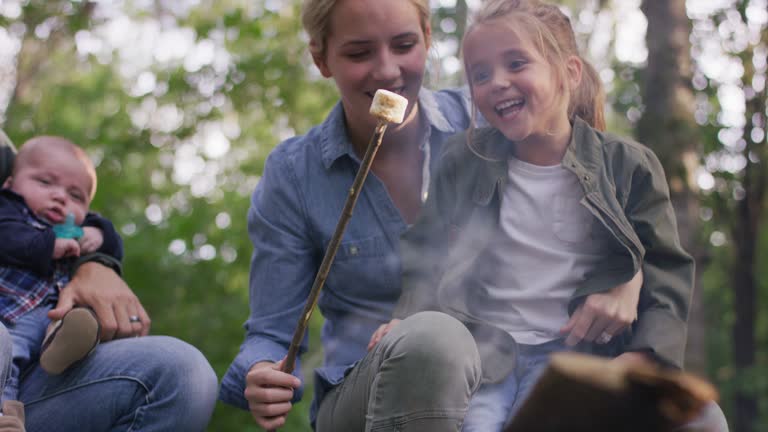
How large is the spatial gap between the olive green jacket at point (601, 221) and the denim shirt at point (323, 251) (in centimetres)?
23

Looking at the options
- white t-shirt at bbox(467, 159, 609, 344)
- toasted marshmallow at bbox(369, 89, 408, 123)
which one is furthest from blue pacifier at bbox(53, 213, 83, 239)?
toasted marshmallow at bbox(369, 89, 408, 123)

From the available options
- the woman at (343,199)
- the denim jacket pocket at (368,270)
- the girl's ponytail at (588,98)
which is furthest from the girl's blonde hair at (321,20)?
the denim jacket pocket at (368,270)

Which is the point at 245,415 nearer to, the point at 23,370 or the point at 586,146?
the point at 23,370


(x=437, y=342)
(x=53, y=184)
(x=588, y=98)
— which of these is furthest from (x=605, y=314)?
(x=53, y=184)

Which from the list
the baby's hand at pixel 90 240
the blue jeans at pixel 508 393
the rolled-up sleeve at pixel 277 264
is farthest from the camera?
the baby's hand at pixel 90 240

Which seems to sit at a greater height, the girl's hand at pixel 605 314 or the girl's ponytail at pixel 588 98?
the girl's ponytail at pixel 588 98

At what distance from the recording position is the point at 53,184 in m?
2.44

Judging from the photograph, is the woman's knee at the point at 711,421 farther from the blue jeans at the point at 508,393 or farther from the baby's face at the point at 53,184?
the baby's face at the point at 53,184

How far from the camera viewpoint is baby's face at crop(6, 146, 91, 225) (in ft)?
7.85

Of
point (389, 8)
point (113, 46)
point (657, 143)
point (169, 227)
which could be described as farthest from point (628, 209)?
point (113, 46)

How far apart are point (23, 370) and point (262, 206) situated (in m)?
0.75

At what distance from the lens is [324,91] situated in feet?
20.6

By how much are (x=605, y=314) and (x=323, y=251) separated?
33.3 inches

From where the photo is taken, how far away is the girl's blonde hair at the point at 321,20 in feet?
7.77
